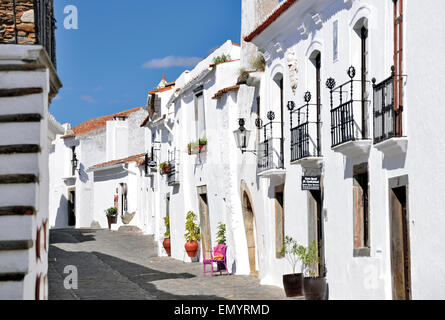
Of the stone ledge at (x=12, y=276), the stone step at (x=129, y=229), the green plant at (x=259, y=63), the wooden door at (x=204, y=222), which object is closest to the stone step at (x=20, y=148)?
the stone ledge at (x=12, y=276)

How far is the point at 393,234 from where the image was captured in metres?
12.8

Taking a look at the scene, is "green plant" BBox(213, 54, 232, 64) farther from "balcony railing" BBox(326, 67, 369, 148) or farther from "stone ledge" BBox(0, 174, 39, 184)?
"stone ledge" BBox(0, 174, 39, 184)

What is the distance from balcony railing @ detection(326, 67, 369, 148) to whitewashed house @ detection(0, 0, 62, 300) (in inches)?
264

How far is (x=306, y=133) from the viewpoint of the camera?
53.9 ft

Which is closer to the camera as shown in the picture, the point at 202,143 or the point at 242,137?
the point at 242,137

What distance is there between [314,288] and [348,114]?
341cm

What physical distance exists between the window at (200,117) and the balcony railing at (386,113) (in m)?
13.1

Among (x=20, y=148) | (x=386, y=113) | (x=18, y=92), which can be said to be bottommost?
(x=20, y=148)

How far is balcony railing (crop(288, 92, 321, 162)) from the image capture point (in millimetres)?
16203

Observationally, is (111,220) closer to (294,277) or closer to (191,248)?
(191,248)

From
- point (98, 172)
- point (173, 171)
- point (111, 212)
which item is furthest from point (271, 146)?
point (98, 172)

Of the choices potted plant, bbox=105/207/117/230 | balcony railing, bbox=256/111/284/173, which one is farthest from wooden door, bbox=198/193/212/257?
potted plant, bbox=105/207/117/230
